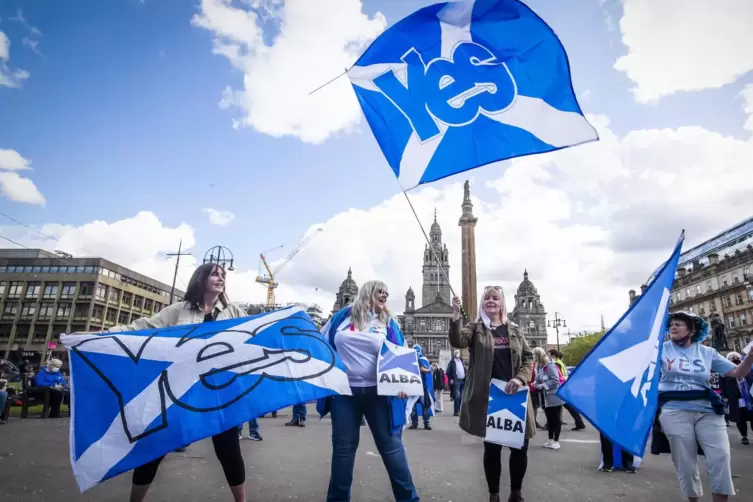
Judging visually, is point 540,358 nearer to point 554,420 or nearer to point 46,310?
point 554,420

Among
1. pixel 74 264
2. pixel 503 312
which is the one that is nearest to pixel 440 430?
pixel 503 312

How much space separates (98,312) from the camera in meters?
61.3

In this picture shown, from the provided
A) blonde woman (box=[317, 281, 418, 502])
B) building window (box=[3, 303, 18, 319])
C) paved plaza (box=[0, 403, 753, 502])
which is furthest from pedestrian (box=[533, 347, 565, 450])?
building window (box=[3, 303, 18, 319])

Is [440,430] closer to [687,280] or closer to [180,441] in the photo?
[180,441]

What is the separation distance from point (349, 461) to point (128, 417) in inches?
64.9

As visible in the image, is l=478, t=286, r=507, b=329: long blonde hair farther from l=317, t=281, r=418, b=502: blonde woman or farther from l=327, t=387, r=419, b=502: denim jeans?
l=327, t=387, r=419, b=502: denim jeans

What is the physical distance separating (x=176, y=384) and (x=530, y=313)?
343 feet

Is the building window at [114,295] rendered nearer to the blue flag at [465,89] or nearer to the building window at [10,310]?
the building window at [10,310]

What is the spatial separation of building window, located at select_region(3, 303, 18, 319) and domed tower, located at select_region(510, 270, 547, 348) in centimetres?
9074

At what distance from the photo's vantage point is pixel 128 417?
3.11m

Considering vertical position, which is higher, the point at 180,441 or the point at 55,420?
the point at 180,441

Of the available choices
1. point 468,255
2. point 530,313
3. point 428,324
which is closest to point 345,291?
point 428,324

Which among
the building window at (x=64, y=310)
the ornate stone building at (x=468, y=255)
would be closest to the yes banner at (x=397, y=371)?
the ornate stone building at (x=468, y=255)

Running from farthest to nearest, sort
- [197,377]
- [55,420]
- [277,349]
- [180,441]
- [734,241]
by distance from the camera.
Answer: [734,241] < [55,420] < [277,349] < [197,377] < [180,441]
